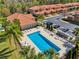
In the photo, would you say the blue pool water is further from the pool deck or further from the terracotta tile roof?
the terracotta tile roof

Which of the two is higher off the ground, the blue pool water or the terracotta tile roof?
the terracotta tile roof

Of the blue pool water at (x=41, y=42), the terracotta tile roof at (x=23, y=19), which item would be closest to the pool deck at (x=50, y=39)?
the blue pool water at (x=41, y=42)

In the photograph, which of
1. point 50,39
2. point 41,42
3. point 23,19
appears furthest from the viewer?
point 23,19

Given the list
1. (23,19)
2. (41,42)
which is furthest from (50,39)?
(23,19)

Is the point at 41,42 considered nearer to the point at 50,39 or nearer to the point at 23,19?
the point at 50,39

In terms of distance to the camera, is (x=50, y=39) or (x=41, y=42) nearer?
(x=41, y=42)

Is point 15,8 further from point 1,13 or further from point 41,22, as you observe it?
point 41,22

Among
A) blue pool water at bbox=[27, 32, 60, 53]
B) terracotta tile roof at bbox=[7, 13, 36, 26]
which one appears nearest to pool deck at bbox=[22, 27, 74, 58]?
blue pool water at bbox=[27, 32, 60, 53]

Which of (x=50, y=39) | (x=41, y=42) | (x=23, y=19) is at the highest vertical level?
(x=23, y=19)

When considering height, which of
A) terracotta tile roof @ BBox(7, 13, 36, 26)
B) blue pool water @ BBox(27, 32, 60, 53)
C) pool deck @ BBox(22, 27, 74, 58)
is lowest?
blue pool water @ BBox(27, 32, 60, 53)
